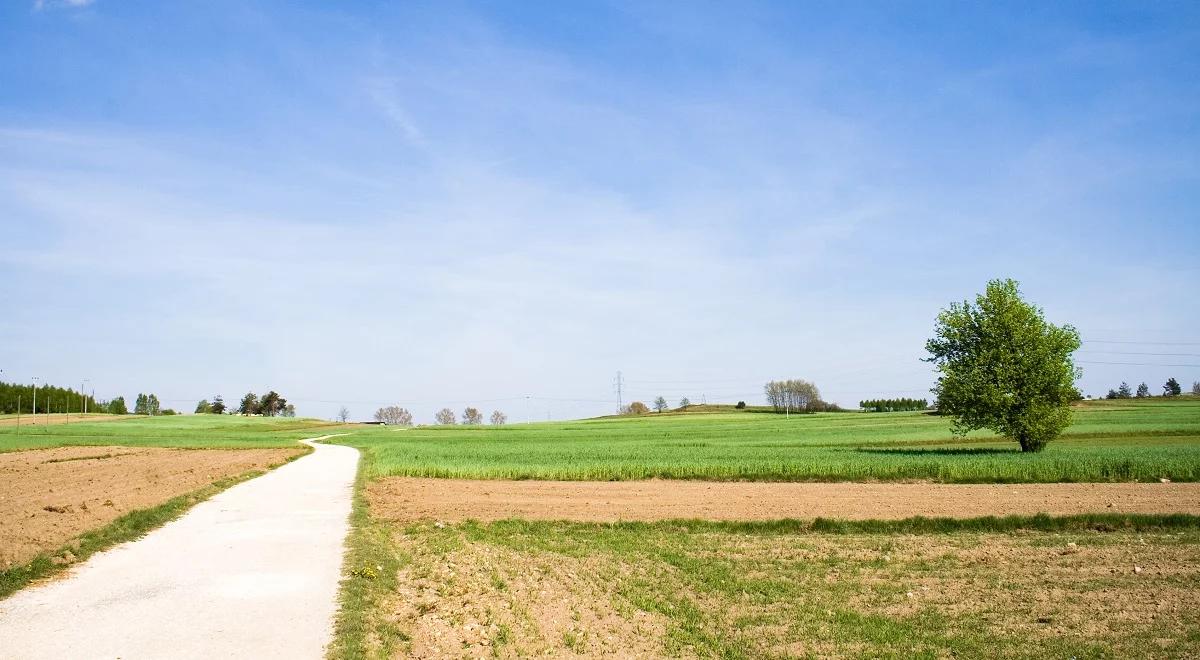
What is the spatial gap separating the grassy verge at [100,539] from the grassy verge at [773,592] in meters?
4.89

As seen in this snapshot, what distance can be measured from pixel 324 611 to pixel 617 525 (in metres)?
11.0

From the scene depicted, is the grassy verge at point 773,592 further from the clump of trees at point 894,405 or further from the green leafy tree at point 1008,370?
the clump of trees at point 894,405

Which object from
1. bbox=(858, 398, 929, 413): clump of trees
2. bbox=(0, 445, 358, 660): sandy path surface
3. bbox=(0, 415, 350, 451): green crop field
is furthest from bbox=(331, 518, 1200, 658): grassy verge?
bbox=(858, 398, 929, 413): clump of trees

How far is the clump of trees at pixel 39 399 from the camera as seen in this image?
544 feet

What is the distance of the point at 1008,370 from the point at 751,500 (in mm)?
26102

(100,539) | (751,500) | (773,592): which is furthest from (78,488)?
(773,592)

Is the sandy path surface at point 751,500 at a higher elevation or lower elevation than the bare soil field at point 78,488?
lower

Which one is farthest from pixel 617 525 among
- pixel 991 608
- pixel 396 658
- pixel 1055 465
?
pixel 1055 465

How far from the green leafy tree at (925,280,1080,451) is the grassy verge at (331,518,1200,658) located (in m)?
25.1

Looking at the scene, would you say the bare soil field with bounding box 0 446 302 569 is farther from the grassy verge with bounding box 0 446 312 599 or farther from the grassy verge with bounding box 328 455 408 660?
the grassy verge with bounding box 328 455 408 660

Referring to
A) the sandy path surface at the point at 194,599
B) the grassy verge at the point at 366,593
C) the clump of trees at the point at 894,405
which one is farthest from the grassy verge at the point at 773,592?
the clump of trees at the point at 894,405

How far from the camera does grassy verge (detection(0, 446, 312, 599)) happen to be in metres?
12.1

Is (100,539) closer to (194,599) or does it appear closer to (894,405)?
(194,599)

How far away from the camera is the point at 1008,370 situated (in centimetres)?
4334
